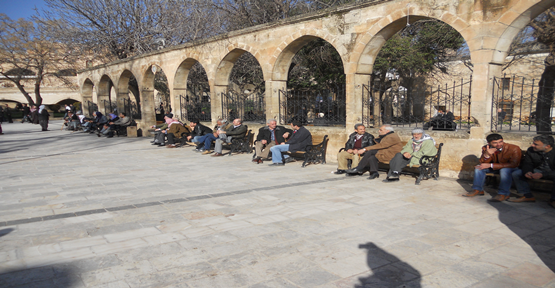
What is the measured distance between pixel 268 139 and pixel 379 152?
302cm

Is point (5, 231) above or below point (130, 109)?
below

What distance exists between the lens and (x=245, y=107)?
12.2 m

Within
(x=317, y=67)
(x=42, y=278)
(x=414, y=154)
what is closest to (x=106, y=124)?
(x=317, y=67)

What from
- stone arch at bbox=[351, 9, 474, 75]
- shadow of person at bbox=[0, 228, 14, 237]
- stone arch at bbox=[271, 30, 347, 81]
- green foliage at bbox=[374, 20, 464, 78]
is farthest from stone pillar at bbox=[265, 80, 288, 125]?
shadow of person at bbox=[0, 228, 14, 237]

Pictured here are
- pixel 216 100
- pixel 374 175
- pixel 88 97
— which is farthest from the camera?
pixel 88 97

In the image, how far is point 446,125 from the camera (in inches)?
287

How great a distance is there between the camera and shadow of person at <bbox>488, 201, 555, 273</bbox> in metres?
3.55

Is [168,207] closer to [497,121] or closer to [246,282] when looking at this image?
[246,282]

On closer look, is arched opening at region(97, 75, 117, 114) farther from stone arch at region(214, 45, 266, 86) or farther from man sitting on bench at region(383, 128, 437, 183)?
man sitting on bench at region(383, 128, 437, 183)

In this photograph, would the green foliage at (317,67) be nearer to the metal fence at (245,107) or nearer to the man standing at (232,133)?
the metal fence at (245,107)

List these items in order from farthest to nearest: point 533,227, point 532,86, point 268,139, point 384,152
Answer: point 268,139 → point 384,152 → point 532,86 → point 533,227

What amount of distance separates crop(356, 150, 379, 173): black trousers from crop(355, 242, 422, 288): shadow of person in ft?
11.3

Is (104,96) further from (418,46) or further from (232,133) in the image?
(418,46)

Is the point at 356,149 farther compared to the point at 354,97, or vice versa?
the point at 354,97
